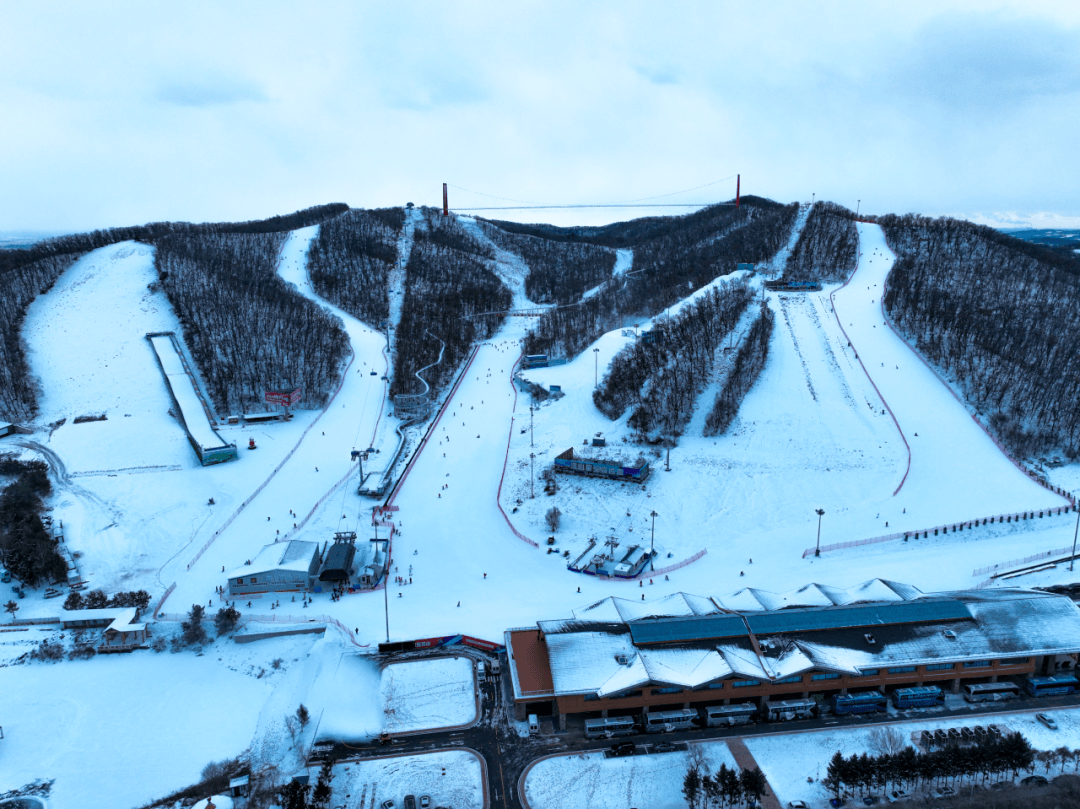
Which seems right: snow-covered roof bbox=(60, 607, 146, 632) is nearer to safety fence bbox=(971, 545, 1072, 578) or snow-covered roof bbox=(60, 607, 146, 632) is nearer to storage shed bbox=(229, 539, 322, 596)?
storage shed bbox=(229, 539, 322, 596)

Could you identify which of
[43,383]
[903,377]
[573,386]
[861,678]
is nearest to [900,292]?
[903,377]

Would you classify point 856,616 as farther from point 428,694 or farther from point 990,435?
point 990,435

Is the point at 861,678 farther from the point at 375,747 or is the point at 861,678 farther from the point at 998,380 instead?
the point at 998,380

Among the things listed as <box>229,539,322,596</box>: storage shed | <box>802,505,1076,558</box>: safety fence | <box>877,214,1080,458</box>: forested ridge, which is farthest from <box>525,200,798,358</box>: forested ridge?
<box>229,539,322,596</box>: storage shed

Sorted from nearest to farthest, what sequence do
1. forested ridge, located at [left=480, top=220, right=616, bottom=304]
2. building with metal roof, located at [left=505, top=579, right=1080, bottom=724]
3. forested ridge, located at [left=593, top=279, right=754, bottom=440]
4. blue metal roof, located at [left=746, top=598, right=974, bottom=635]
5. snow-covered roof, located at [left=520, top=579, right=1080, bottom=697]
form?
building with metal roof, located at [left=505, top=579, right=1080, bottom=724]
snow-covered roof, located at [left=520, top=579, right=1080, bottom=697]
blue metal roof, located at [left=746, top=598, right=974, bottom=635]
forested ridge, located at [left=593, top=279, right=754, bottom=440]
forested ridge, located at [left=480, top=220, right=616, bottom=304]

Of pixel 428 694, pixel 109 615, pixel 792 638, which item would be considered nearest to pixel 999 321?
pixel 792 638
